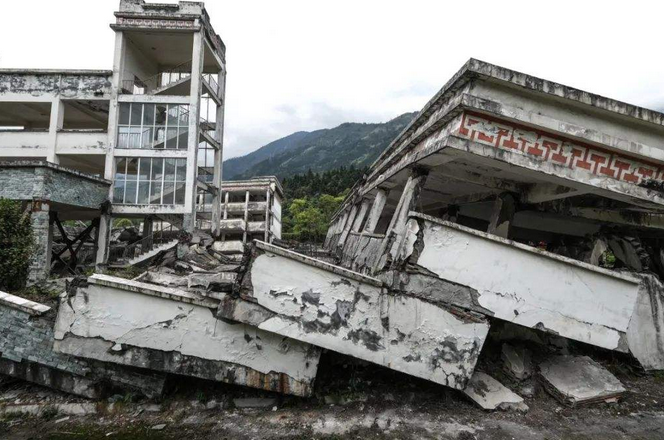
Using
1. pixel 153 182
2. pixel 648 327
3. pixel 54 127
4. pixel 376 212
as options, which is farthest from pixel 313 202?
pixel 648 327

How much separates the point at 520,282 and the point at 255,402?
3430 millimetres

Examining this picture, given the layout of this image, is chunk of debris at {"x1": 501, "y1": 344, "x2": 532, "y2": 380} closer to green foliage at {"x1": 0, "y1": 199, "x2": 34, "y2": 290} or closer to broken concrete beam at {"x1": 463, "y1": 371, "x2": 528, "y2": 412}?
broken concrete beam at {"x1": 463, "y1": 371, "x2": 528, "y2": 412}

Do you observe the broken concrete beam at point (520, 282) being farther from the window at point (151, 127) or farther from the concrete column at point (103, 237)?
the concrete column at point (103, 237)

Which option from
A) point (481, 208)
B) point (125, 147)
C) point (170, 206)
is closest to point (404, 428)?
point (481, 208)

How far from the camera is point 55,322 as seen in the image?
4.21m

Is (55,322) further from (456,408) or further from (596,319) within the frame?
(596,319)

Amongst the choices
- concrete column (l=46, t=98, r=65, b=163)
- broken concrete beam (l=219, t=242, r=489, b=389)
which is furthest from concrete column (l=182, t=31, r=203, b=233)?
broken concrete beam (l=219, t=242, r=489, b=389)

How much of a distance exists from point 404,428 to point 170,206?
499 inches

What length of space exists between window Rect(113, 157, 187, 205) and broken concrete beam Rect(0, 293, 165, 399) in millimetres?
9681

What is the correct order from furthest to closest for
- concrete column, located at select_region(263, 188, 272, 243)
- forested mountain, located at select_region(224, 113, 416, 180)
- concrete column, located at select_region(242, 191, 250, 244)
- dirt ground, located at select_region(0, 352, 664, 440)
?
forested mountain, located at select_region(224, 113, 416, 180) → concrete column, located at select_region(242, 191, 250, 244) → concrete column, located at select_region(263, 188, 272, 243) → dirt ground, located at select_region(0, 352, 664, 440)

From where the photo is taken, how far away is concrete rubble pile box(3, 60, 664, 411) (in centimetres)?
392

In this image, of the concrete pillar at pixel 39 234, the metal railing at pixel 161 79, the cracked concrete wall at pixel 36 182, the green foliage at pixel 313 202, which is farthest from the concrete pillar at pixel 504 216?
the green foliage at pixel 313 202

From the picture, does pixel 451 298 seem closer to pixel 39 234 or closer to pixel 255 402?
pixel 255 402

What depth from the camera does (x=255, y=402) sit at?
158 inches
